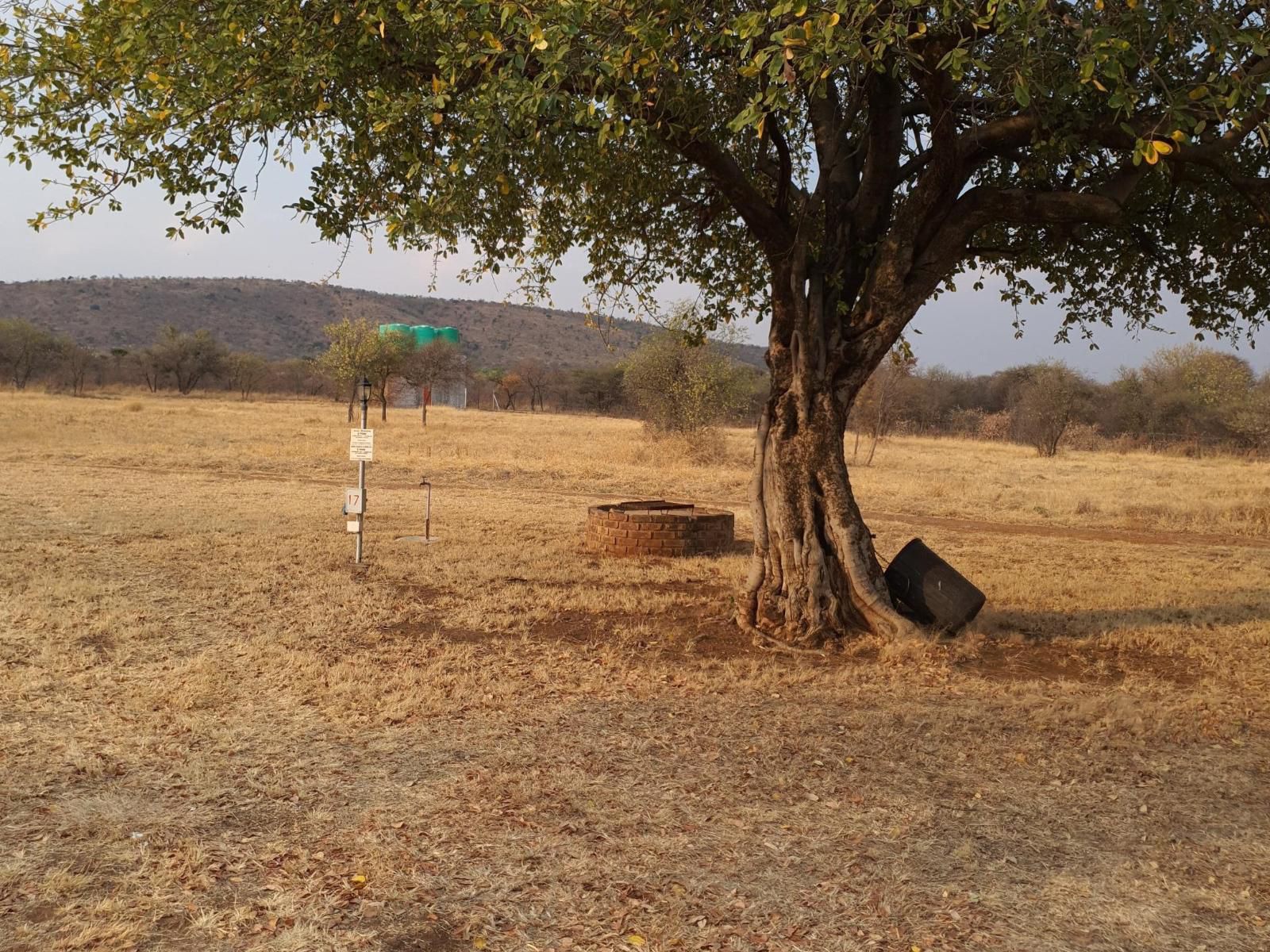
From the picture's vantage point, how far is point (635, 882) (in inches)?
149

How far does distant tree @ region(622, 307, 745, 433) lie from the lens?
26734 mm

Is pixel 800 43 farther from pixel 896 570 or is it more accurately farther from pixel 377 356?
pixel 377 356

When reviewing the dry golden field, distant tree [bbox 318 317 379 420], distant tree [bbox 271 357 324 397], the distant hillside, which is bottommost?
the dry golden field

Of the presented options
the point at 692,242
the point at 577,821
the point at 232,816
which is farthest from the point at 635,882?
the point at 692,242

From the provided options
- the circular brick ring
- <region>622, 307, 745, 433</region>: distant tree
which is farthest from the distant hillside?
the circular brick ring

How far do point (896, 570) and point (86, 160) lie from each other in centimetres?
636

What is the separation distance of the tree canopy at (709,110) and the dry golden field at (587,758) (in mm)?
2871

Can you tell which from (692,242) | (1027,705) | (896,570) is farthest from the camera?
(692,242)

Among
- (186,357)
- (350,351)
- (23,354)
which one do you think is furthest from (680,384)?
(23,354)

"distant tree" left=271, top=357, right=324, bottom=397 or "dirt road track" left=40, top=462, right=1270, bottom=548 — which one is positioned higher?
"distant tree" left=271, top=357, right=324, bottom=397

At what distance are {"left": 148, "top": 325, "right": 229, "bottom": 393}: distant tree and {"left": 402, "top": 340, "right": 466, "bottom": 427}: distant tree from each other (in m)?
14.2

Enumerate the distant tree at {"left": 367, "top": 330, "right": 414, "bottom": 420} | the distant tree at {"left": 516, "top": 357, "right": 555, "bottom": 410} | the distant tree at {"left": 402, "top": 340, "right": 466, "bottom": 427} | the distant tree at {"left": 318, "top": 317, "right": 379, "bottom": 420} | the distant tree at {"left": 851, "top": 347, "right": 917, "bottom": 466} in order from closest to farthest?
1. the distant tree at {"left": 851, "top": 347, "right": 917, "bottom": 466}
2. the distant tree at {"left": 318, "top": 317, "right": 379, "bottom": 420}
3. the distant tree at {"left": 367, "top": 330, "right": 414, "bottom": 420}
4. the distant tree at {"left": 402, "top": 340, "right": 466, "bottom": 427}
5. the distant tree at {"left": 516, "top": 357, "right": 555, "bottom": 410}

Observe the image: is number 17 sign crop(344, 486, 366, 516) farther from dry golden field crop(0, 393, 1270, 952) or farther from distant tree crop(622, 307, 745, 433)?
distant tree crop(622, 307, 745, 433)

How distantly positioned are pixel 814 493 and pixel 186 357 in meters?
58.7
